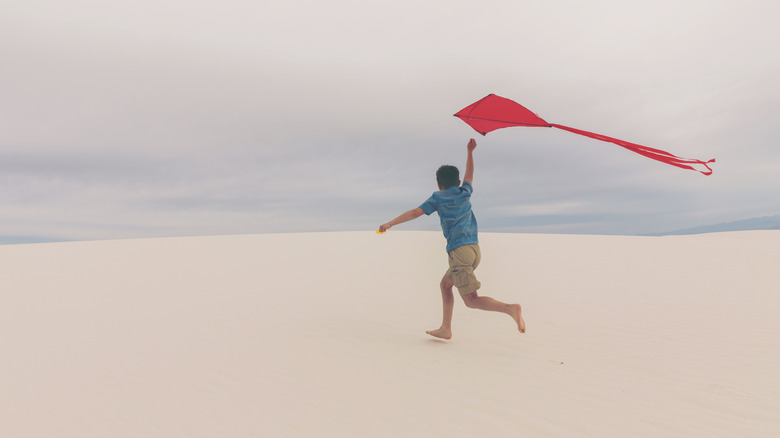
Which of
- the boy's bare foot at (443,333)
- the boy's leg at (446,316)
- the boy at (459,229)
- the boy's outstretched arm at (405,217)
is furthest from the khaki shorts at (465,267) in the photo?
the boy's bare foot at (443,333)

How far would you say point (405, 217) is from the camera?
14.0 feet

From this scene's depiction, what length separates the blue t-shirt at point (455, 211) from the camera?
4.48 metres

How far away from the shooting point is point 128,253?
16.2 meters

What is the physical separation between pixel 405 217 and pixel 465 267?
865mm

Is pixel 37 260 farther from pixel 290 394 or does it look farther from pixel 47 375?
pixel 290 394

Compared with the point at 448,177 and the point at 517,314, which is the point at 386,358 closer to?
the point at 517,314

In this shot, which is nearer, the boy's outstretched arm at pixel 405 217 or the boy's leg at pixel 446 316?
the boy's outstretched arm at pixel 405 217

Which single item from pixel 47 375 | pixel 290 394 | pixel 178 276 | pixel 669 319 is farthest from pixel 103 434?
pixel 178 276

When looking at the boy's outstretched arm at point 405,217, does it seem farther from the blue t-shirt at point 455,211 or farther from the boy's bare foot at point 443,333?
the boy's bare foot at point 443,333

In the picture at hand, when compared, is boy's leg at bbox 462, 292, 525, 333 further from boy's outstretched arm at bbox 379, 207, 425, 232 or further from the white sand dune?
boy's outstretched arm at bbox 379, 207, 425, 232

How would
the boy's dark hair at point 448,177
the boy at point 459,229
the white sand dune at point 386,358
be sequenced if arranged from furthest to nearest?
the boy's dark hair at point 448,177 → the boy at point 459,229 → the white sand dune at point 386,358

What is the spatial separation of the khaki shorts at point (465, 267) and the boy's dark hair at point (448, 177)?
68cm

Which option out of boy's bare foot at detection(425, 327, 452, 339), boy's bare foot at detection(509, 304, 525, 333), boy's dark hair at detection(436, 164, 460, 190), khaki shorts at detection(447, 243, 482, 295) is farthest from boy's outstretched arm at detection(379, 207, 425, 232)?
boy's bare foot at detection(425, 327, 452, 339)

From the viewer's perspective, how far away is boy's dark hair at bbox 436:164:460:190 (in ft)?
15.1
